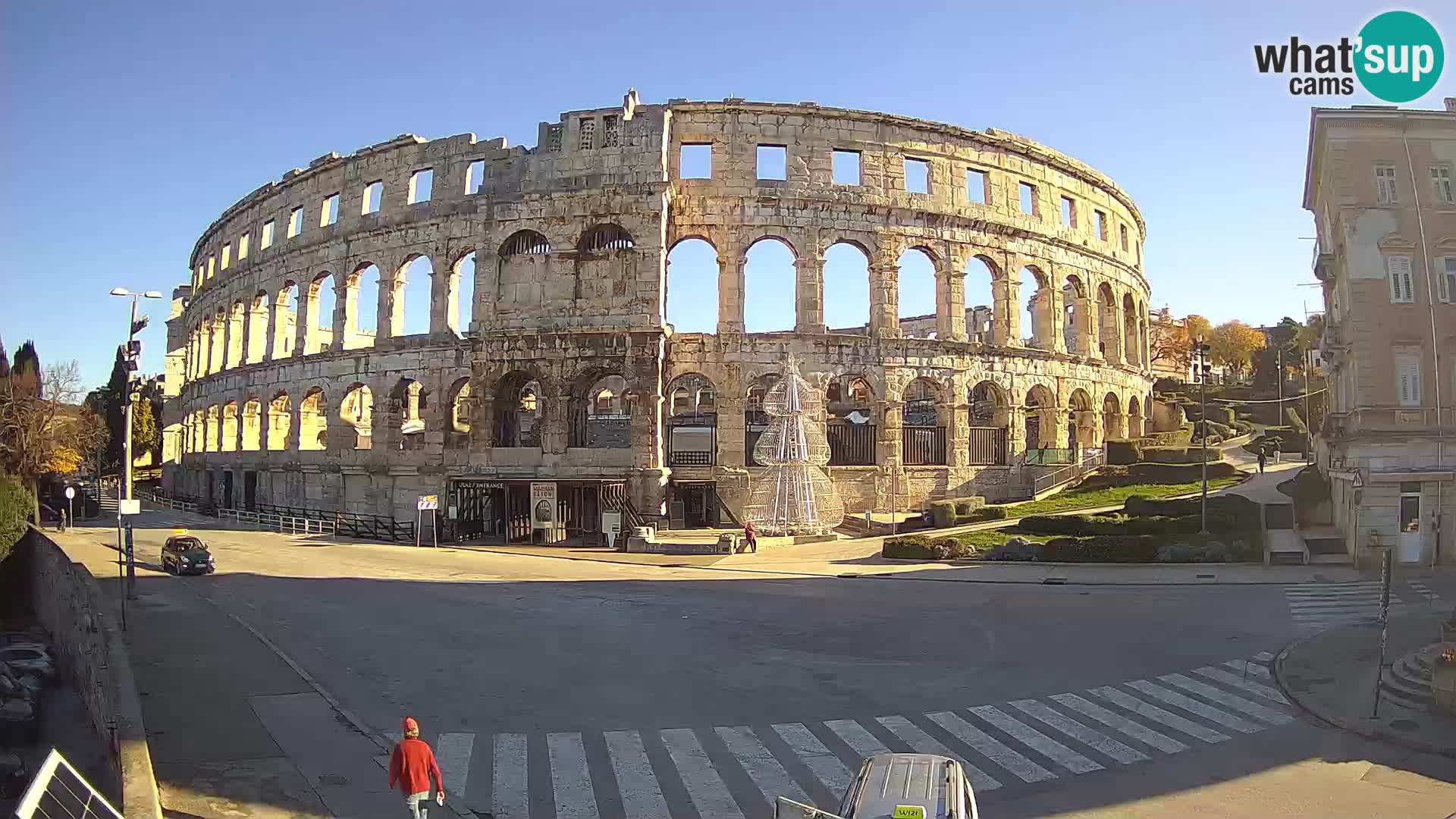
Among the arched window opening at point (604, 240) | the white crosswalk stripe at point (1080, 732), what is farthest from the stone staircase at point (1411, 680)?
the arched window opening at point (604, 240)

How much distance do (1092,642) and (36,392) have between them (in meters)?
57.3

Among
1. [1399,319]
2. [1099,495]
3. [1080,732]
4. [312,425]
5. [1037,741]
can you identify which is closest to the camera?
[1037,741]

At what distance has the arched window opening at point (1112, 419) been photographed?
48.3m

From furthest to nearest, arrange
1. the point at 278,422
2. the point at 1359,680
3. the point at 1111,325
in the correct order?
1. the point at 278,422
2. the point at 1111,325
3. the point at 1359,680

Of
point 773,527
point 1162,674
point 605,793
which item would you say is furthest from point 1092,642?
point 773,527

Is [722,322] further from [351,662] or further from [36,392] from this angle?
[36,392]

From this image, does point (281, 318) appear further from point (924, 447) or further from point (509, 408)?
point (924, 447)

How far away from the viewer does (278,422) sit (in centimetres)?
5022

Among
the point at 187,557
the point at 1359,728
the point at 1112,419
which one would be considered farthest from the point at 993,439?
the point at 187,557

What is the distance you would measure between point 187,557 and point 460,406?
77.3 feet

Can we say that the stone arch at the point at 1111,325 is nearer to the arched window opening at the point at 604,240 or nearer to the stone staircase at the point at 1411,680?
the arched window opening at the point at 604,240

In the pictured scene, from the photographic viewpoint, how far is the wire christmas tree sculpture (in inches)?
1362

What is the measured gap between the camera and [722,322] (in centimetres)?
3900

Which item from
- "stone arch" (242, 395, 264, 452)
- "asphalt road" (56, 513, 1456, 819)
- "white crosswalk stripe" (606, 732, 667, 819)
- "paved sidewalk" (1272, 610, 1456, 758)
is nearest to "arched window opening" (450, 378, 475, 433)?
"stone arch" (242, 395, 264, 452)
